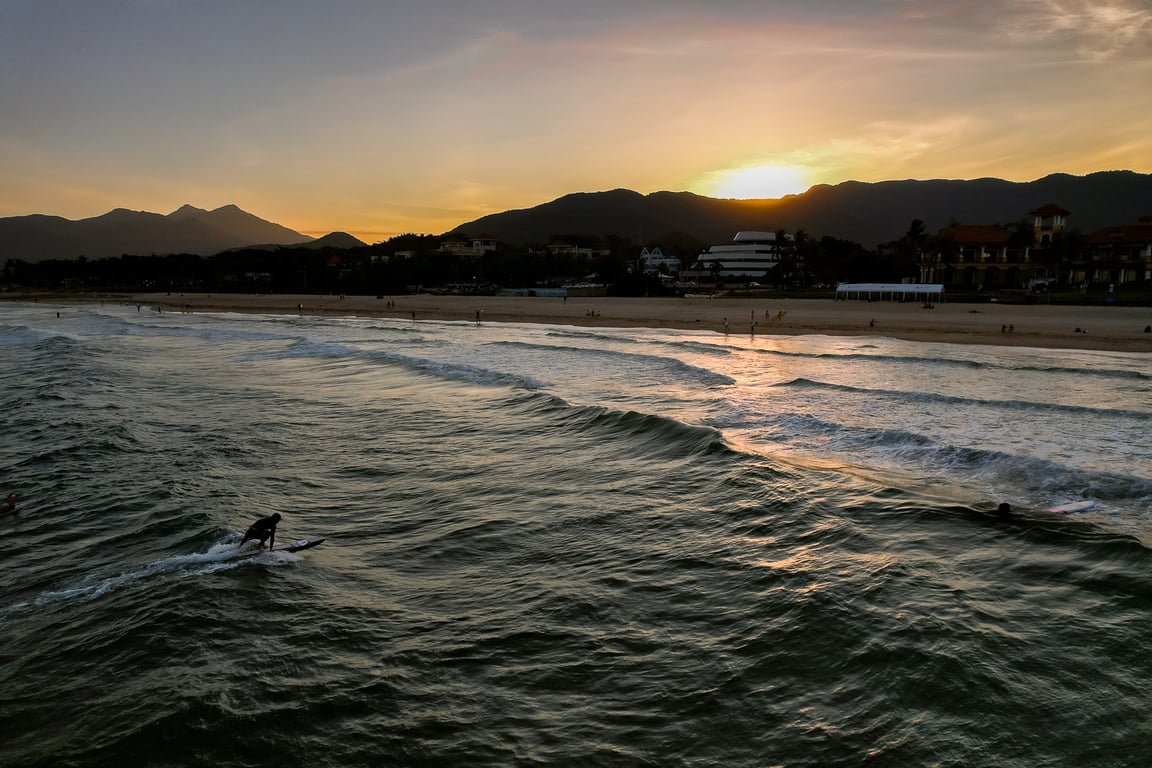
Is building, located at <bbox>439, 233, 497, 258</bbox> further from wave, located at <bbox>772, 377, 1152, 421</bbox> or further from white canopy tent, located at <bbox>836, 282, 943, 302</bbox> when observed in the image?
wave, located at <bbox>772, 377, 1152, 421</bbox>

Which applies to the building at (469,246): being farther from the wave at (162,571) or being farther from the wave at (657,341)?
the wave at (162,571)

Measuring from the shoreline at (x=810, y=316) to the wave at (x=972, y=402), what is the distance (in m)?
19.4

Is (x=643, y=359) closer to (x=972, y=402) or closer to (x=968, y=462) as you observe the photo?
(x=972, y=402)

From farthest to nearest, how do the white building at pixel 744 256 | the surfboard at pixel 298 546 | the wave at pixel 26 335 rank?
the white building at pixel 744 256, the wave at pixel 26 335, the surfboard at pixel 298 546

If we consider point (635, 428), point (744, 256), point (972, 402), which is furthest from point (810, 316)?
point (744, 256)

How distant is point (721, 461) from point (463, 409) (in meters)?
8.56

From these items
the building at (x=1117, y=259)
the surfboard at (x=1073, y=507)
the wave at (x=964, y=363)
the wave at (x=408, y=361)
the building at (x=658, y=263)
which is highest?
the building at (x=658, y=263)

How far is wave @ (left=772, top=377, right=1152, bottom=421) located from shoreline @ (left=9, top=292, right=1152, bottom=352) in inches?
764

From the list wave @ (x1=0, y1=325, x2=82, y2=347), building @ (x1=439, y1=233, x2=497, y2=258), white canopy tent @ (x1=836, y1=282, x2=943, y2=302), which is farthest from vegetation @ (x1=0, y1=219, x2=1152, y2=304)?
wave @ (x1=0, y1=325, x2=82, y2=347)

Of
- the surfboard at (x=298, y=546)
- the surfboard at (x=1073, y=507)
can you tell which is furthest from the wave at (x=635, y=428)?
the surfboard at (x=298, y=546)

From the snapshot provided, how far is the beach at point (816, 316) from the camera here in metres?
38.8

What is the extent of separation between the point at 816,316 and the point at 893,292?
23457 millimetres

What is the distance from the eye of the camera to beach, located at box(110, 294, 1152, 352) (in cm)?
3881

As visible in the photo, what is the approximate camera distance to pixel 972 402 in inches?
754
